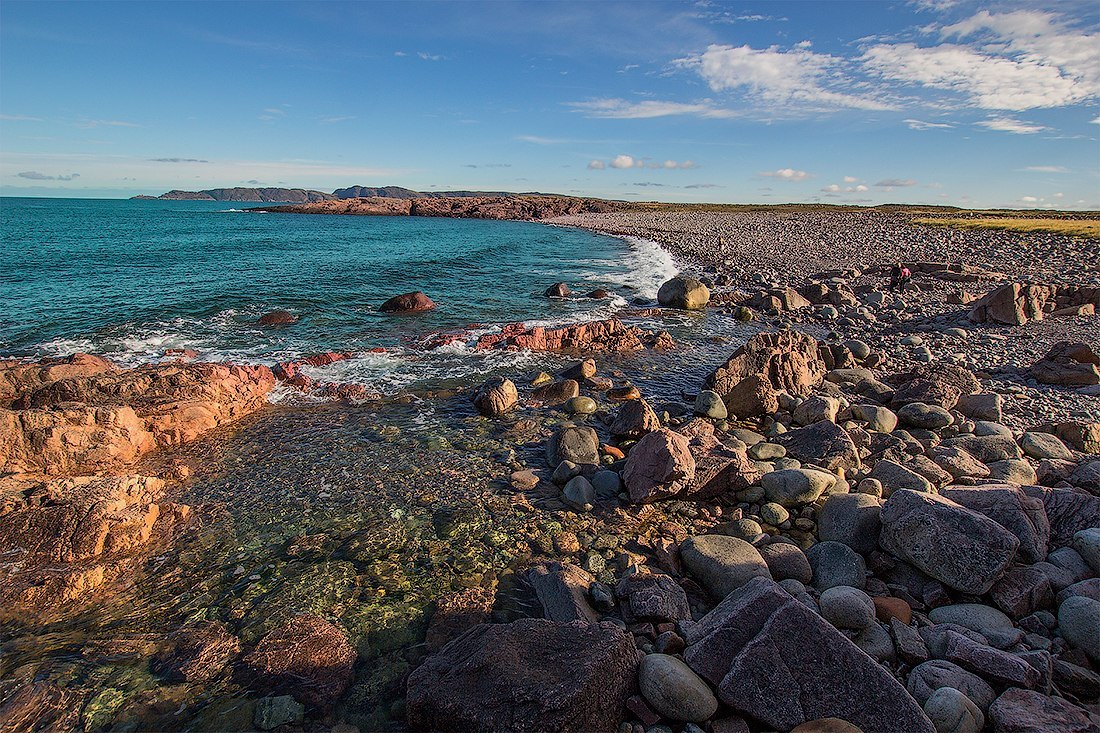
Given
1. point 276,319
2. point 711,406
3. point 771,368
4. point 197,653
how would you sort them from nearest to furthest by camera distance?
point 197,653 → point 711,406 → point 771,368 → point 276,319

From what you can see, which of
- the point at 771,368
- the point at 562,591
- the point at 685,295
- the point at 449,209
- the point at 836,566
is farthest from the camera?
the point at 449,209

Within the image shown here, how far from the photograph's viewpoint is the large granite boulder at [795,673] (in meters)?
4.45

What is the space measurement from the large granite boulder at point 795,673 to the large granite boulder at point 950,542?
8.70ft

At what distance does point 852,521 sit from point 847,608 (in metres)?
2.09

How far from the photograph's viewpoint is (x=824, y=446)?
10.4 meters

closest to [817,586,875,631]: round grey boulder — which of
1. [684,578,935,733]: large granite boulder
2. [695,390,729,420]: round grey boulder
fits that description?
[684,578,935,733]: large granite boulder

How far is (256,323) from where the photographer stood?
23.5m

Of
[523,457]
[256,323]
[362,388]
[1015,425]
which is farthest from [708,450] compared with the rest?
[256,323]

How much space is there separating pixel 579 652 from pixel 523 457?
630 cm

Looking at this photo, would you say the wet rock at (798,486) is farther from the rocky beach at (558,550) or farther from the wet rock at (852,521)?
the wet rock at (852,521)

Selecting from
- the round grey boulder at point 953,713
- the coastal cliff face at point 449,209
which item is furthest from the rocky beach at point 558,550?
the coastal cliff face at point 449,209

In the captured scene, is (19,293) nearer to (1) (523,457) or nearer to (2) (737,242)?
(1) (523,457)

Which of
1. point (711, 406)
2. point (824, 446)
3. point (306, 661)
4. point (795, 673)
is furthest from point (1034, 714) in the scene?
point (711, 406)

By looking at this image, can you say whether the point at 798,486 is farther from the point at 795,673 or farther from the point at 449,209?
the point at 449,209
